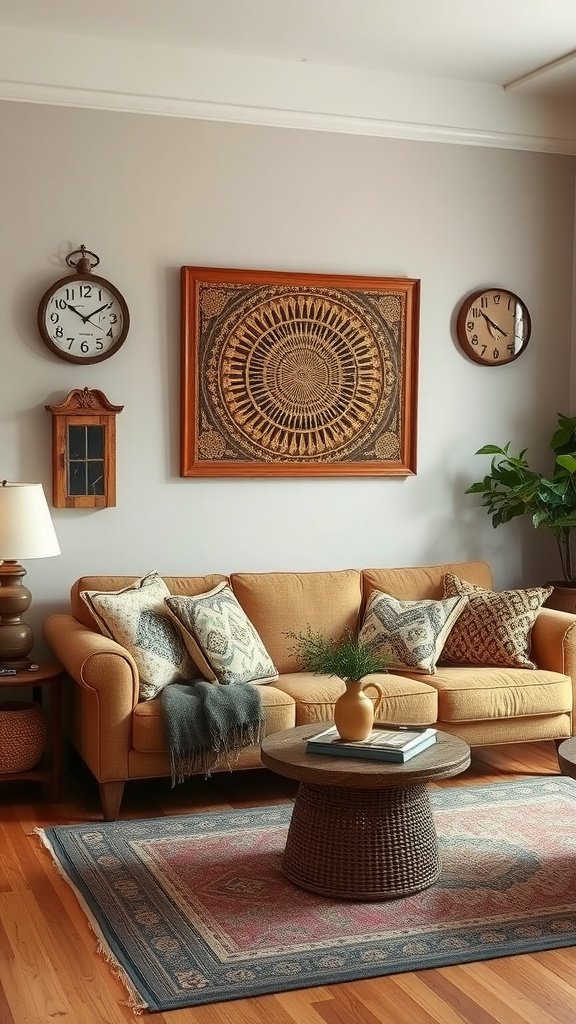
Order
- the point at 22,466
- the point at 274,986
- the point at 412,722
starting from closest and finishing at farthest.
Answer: the point at 274,986, the point at 412,722, the point at 22,466

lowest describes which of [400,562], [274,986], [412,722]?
[274,986]

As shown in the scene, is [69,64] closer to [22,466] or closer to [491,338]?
[22,466]

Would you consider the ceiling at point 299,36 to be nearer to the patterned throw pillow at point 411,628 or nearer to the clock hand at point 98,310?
the clock hand at point 98,310

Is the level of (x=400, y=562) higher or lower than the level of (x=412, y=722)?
higher

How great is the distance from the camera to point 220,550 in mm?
5176

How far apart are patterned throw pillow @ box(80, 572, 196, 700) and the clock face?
1065mm

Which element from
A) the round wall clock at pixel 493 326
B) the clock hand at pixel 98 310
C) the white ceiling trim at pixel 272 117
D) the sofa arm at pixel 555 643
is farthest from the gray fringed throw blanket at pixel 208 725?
the white ceiling trim at pixel 272 117

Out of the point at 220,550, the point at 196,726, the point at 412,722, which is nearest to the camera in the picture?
the point at 196,726

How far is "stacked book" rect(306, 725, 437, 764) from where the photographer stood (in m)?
3.40

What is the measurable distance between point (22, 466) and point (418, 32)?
245 centimetres

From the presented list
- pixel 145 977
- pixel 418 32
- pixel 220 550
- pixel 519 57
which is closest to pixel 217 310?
pixel 220 550

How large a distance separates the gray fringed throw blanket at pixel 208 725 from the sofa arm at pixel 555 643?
1386 mm

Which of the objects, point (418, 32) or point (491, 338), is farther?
point (491, 338)

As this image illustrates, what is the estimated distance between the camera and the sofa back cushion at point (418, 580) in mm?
5156
